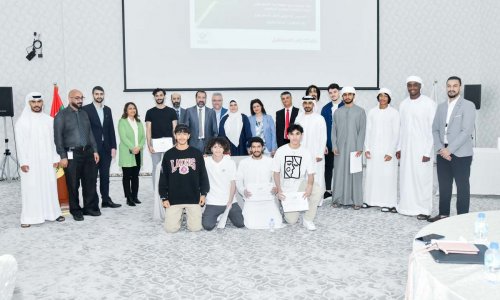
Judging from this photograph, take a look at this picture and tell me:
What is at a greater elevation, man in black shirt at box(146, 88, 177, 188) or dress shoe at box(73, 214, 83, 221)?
man in black shirt at box(146, 88, 177, 188)

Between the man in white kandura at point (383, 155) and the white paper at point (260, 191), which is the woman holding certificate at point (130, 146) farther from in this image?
the man in white kandura at point (383, 155)

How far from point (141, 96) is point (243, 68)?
6.62ft

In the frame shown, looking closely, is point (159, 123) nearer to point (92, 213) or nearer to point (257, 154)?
point (92, 213)

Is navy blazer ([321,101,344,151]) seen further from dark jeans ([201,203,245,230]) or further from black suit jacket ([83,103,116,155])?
black suit jacket ([83,103,116,155])

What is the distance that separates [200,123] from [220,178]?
1608 mm

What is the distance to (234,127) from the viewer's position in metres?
6.54

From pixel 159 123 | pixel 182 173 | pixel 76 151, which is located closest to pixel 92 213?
pixel 76 151

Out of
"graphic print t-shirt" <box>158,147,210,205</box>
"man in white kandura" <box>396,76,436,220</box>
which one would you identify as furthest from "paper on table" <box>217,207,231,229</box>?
"man in white kandura" <box>396,76,436,220</box>

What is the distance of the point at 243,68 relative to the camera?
902 cm

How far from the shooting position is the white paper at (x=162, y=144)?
630cm

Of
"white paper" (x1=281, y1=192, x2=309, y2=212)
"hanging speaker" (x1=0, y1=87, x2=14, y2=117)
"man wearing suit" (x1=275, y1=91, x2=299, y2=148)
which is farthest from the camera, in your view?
"hanging speaker" (x1=0, y1=87, x2=14, y2=117)

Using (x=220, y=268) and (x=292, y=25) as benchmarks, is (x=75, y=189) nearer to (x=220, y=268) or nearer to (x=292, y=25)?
(x=220, y=268)

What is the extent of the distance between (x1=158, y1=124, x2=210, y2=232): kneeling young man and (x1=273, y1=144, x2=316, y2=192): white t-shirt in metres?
0.89

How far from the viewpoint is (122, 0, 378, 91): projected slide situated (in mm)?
8594
